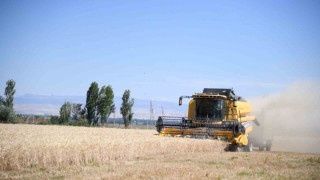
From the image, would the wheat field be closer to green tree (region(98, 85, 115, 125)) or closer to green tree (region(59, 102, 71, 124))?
green tree (region(98, 85, 115, 125))

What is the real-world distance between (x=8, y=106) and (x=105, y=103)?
1444 centimetres

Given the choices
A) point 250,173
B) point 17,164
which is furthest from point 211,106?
point 17,164

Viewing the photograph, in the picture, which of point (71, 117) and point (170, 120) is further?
point (71, 117)

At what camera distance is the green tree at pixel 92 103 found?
189ft

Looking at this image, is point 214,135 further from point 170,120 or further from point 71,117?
point 71,117

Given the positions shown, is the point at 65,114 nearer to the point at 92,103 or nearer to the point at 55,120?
the point at 55,120

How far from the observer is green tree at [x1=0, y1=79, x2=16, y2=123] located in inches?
1886

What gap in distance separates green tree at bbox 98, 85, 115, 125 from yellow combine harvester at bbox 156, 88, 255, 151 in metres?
35.7

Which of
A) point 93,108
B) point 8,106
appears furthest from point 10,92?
point 93,108

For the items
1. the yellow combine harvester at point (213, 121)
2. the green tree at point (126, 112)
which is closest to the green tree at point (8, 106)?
the green tree at point (126, 112)

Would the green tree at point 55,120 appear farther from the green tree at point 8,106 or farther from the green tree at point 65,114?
the green tree at point 8,106

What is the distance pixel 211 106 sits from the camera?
2278cm

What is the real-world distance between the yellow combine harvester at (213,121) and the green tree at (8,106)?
32.3m

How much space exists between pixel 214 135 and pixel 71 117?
4628 centimetres
